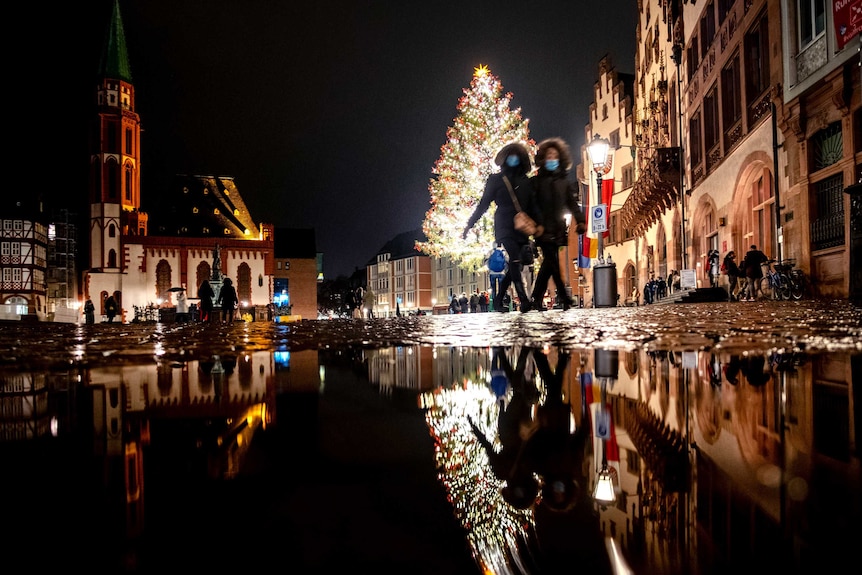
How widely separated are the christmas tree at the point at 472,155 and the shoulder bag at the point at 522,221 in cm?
2259

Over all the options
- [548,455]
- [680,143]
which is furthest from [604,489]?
[680,143]

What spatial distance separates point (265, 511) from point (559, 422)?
688 millimetres

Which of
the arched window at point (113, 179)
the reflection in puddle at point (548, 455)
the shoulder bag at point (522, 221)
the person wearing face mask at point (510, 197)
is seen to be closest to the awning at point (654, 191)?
the person wearing face mask at point (510, 197)

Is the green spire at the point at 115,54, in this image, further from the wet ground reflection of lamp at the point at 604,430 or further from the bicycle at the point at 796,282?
the wet ground reflection of lamp at the point at 604,430

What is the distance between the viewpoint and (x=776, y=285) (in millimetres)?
14594

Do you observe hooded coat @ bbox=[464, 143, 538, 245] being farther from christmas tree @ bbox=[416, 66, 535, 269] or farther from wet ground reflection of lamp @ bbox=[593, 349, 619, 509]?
christmas tree @ bbox=[416, 66, 535, 269]

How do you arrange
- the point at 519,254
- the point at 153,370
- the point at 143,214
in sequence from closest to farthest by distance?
the point at 153,370, the point at 519,254, the point at 143,214

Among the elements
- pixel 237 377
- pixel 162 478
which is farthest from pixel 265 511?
pixel 237 377

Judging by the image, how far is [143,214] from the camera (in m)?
60.6

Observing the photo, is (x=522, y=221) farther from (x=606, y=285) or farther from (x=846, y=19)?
(x=846, y=19)

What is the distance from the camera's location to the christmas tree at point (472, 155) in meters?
31.3

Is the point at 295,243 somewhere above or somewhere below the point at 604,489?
above

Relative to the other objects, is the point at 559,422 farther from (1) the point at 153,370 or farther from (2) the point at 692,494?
(1) the point at 153,370

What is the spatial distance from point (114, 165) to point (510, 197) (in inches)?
2447
